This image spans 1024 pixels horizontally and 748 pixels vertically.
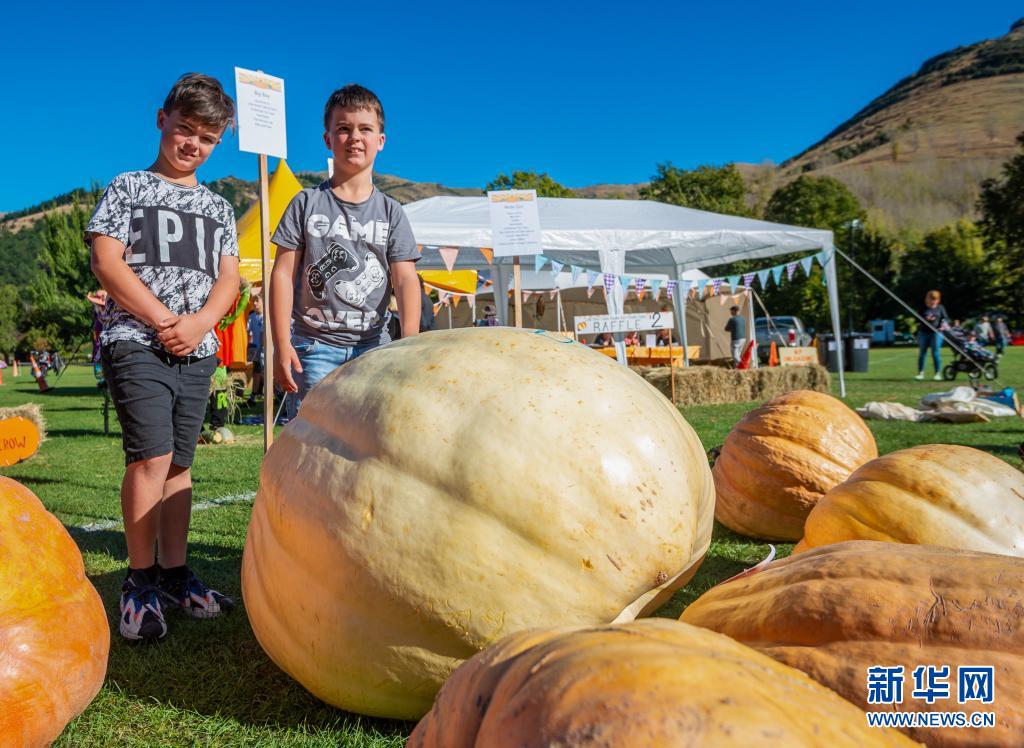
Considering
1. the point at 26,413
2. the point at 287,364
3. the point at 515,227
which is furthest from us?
the point at 26,413

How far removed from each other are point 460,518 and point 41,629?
933mm

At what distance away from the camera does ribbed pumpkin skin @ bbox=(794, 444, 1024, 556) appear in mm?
2094

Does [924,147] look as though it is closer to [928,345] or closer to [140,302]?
[928,345]

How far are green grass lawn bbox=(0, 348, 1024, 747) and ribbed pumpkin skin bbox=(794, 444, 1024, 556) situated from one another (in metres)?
0.64

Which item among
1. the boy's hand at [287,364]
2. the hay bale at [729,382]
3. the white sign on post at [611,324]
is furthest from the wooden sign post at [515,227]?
the hay bale at [729,382]

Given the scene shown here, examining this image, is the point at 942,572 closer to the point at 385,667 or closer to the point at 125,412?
the point at 385,667

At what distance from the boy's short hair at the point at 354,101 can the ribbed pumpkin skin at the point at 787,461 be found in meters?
2.20

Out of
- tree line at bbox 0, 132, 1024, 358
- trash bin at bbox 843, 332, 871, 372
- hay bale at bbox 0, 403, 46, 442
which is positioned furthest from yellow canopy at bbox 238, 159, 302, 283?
tree line at bbox 0, 132, 1024, 358

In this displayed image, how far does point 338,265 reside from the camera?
120 inches

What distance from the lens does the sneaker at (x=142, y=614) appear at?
2311mm

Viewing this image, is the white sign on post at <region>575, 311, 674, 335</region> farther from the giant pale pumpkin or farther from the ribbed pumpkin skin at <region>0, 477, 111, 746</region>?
the ribbed pumpkin skin at <region>0, 477, 111, 746</region>

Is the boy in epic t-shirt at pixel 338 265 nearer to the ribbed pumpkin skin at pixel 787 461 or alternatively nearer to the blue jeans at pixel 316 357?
the blue jeans at pixel 316 357

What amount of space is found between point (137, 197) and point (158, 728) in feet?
5.69

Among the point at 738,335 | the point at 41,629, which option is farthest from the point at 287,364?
the point at 738,335
